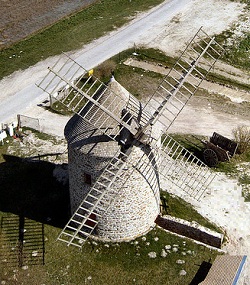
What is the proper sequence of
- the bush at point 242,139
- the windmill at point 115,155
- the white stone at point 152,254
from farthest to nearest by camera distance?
the bush at point 242,139
the white stone at point 152,254
the windmill at point 115,155

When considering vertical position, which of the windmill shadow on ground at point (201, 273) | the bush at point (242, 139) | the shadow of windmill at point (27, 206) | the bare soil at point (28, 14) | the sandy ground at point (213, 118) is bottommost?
the bare soil at point (28, 14)

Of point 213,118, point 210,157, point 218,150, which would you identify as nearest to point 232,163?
point 218,150

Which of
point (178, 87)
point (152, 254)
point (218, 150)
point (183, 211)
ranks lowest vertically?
point (152, 254)

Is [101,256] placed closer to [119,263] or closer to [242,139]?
[119,263]

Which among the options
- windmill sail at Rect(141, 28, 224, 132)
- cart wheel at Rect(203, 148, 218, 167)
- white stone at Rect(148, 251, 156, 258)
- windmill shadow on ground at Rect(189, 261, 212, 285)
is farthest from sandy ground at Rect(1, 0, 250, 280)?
white stone at Rect(148, 251, 156, 258)

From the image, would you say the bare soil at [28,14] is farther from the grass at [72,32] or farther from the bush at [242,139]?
the bush at [242,139]

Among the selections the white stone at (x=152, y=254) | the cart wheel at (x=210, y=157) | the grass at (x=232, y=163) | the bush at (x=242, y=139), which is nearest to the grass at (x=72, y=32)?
the grass at (x=232, y=163)

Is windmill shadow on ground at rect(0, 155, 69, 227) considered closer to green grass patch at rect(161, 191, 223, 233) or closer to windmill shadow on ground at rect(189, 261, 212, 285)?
green grass patch at rect(161, 191, 223, 233)
